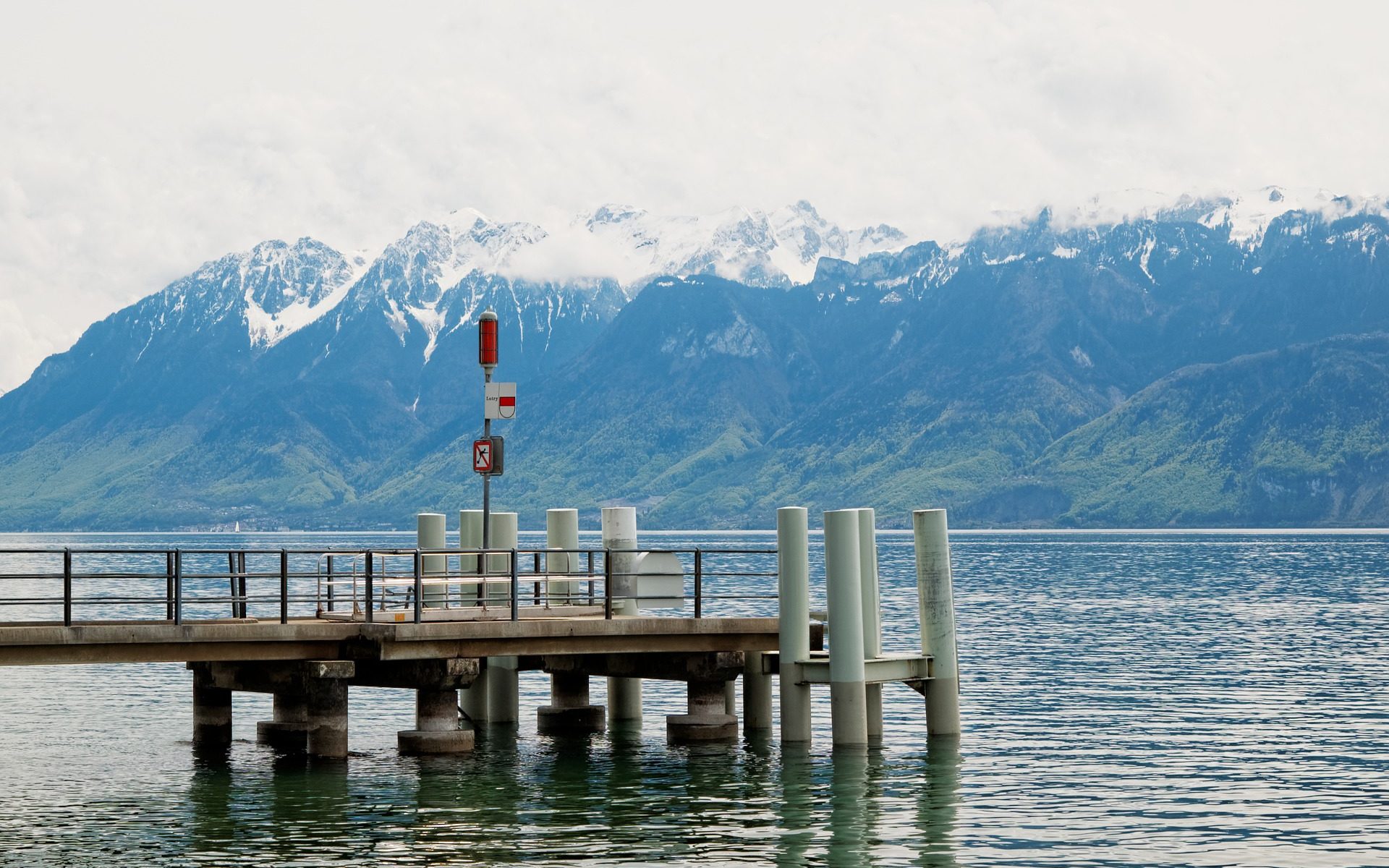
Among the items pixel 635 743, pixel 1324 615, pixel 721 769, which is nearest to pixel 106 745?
pixel 635 743

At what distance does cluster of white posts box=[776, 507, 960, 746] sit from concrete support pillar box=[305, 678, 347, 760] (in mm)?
7757

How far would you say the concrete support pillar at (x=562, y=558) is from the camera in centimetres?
4038

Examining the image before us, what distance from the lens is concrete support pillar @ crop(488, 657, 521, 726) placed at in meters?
43.2

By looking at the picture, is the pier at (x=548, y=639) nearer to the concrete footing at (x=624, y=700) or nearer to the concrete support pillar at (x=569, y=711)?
the concrete support pillar at (x=569, y=711)

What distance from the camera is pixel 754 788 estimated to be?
34250mm

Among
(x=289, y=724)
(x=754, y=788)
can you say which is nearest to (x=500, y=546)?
(x=289, y=724)

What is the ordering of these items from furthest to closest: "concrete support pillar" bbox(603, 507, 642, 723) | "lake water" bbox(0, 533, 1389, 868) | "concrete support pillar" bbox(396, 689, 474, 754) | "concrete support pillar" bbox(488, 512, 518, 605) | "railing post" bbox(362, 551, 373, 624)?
"concrete support pillar" bbox(488, 512, 518, 605), "concrete support pillar" bbox(603, 507, 642, 723), "concrete support pillar" bbox(396, 689, 474, 754), "railing post" bbox(362, 551, 373, 624), "lake water" bbox(0, 533, 1389, 868)

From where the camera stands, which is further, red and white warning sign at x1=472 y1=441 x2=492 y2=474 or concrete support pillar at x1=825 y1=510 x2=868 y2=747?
Answer: red and white warning sign at x1=472 y1=441 x2=492 y2=474

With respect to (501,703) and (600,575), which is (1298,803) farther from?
(501,703)

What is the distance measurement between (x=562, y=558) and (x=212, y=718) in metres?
7.73

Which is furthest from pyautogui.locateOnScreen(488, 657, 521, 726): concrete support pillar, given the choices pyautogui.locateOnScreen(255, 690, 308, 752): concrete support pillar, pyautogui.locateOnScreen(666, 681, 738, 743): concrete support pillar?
pyautogui.locateOnScreen(255, 690, 308, 752): concrete support pillar

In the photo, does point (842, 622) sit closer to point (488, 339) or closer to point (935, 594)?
point (935, 594)

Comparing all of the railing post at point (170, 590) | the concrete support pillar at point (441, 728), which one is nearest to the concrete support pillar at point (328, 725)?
the concrete support pillar at point (441, 728)

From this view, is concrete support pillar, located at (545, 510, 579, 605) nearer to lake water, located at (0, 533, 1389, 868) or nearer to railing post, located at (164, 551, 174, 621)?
lake water, located at (0, 533, 1389, 868)
